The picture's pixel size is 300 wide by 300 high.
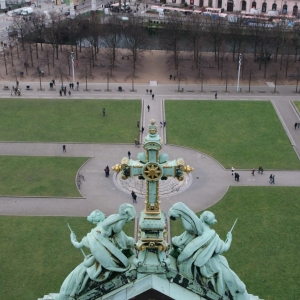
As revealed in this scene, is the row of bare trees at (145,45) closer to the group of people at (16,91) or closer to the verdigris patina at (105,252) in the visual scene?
the group of people at (16,91)

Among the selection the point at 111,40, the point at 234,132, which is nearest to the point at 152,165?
the point at 234,132

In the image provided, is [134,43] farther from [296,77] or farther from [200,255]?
[200,255]

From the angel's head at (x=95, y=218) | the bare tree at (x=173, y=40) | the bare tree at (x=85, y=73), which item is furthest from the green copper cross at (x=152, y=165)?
the bare tree at (x=173, y=40)

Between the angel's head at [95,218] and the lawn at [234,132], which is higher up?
the angel's head at [95,218]

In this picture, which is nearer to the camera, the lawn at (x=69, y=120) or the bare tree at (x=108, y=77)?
the lawn at (x=69, y=120)

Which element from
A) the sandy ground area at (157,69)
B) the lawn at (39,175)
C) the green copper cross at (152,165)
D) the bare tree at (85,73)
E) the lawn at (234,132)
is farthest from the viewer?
the sandy ground area at (157,69)

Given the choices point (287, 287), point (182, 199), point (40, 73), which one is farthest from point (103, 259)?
point (40, 73)

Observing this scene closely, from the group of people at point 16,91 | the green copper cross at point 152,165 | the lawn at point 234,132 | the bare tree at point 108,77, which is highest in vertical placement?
the green copper cross at point 152,165
